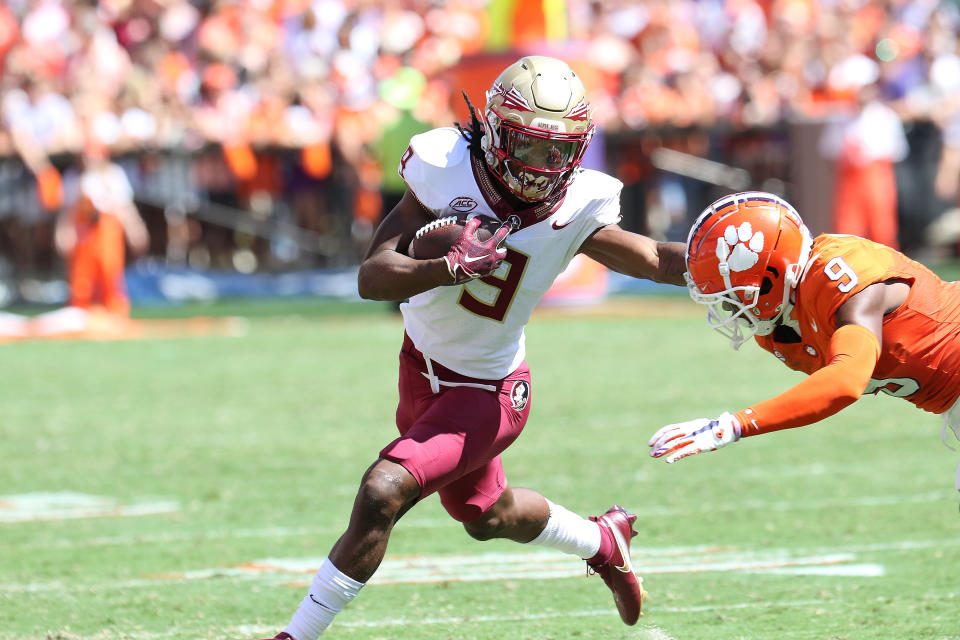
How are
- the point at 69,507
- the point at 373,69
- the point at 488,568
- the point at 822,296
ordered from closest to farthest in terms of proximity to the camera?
the point at 822,296 → the point at 488,568 → the point at 69,507 → the point at 373,69

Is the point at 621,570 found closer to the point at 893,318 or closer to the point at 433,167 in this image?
the point at 893,318

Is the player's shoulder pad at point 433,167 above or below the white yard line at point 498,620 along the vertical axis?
above

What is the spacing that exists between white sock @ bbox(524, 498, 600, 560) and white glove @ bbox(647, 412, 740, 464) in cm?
122

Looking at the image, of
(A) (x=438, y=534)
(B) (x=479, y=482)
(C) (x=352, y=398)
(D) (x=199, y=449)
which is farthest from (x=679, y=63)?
(B) (x=479, y=482)

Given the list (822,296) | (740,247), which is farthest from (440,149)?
(822,296)

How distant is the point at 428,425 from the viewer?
4.39 m

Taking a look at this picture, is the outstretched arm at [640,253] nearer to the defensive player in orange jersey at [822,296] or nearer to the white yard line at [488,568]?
the defensive player in orange jersey at [822,296]

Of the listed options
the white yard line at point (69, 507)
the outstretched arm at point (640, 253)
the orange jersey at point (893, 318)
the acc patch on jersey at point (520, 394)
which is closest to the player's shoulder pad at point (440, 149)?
the outstretched arm at point (640, 253)

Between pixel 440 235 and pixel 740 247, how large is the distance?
33.6 inches

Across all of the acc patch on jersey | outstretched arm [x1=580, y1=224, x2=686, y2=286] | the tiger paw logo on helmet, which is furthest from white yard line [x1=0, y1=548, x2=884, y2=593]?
the tiger paw logo on helmet

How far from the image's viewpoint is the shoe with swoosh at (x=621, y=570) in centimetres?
479

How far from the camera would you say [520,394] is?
468cm

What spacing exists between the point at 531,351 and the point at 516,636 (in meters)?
7.25

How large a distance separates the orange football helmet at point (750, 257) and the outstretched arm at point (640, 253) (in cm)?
34
